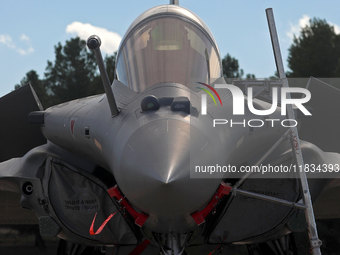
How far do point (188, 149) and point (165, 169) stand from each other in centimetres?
26

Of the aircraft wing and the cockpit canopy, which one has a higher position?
the cockpit canopy

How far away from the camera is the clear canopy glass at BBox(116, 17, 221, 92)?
4.57 meters

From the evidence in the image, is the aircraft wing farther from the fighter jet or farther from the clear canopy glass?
the clear canopy glass

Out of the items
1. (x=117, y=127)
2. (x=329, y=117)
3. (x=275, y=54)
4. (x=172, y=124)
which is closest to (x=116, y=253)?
(x=117, y=127)

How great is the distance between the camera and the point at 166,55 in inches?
185

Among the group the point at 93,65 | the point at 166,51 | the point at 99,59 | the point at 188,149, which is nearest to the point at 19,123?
the point at 166,51

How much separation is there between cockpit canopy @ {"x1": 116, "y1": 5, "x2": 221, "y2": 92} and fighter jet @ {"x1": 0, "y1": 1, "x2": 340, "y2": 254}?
2 centimetres

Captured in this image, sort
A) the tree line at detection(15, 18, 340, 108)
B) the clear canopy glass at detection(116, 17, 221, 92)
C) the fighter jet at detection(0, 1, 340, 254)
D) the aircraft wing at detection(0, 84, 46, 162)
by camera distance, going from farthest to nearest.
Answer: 1. the tree line at detection(15, 18, 340, 108)
2. the aircraft wing at detection(0, 84, 46, 162)
3. the clear canopy glass at detection(116, 17, 221, 92)
4. the fighter jet at detection(0, 1, 340, 254)

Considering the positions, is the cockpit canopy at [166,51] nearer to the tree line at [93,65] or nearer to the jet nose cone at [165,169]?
the jet nose cone at [165,169]

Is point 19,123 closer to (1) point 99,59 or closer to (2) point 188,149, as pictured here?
(1) point 99,59

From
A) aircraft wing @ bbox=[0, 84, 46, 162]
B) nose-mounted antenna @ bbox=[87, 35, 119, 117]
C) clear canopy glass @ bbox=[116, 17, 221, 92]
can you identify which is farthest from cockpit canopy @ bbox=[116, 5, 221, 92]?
aircraft wing @ bbox=[0, 84, 46, 162]

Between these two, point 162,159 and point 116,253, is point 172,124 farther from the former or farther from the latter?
point 116,253

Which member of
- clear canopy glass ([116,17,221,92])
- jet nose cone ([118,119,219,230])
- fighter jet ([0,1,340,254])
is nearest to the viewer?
jet nose cone ([118,119,219,230])

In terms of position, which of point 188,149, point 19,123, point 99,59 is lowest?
point 19,123
